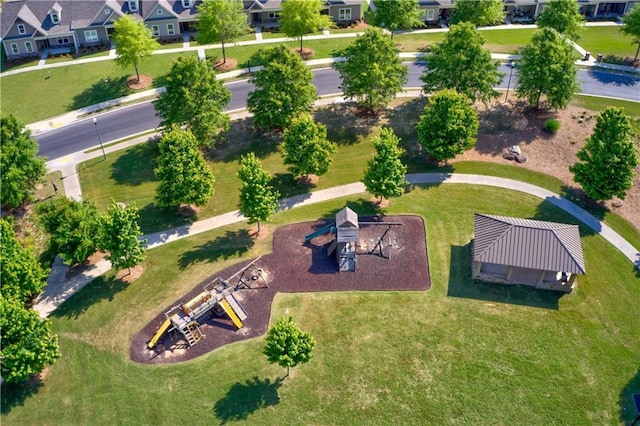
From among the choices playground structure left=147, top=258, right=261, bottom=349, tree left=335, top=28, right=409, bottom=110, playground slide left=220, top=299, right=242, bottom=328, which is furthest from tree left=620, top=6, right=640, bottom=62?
playground slide left=220, top=299, right=242, bottom=328

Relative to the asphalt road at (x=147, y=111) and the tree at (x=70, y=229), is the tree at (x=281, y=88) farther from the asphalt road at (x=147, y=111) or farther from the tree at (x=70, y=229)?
the tree at (x=70, y=229)

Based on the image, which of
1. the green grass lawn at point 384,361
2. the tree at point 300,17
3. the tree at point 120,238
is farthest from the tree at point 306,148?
the tree at point 300,17

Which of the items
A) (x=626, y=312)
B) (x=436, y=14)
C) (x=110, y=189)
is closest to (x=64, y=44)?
(x=110, y=189)

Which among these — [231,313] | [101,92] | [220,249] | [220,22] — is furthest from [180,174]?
[220,22]

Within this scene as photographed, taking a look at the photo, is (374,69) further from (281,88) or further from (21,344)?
(21,344)

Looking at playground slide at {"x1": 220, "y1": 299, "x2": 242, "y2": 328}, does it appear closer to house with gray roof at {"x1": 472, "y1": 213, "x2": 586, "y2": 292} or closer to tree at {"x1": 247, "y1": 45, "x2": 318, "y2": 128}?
house with gray roof at {"x1": 472, "y1": 213, "x2": 586, "y2": 292}
